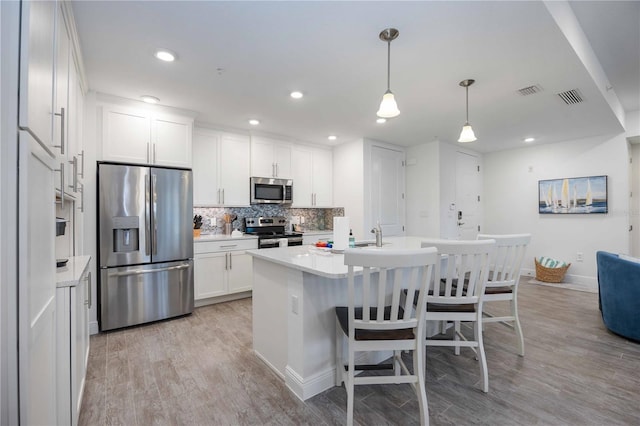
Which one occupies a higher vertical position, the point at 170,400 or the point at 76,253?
the point at 76,253

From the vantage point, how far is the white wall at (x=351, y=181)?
4.77 metres

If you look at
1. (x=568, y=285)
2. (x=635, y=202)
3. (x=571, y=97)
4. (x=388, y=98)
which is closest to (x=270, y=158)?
(x=388, y=98)

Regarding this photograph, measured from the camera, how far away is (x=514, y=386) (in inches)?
77.4

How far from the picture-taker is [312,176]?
16.7ft

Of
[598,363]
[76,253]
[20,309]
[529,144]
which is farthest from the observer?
[529,144]

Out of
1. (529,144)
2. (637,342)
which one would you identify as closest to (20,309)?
(637,342)

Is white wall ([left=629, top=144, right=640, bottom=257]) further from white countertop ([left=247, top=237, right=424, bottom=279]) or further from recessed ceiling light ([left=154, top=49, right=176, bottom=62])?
recessed ceiling light ([left=154, top=49, right=176, bottom=62])

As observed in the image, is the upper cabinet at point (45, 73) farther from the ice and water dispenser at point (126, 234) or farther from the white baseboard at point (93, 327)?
the white baseboard at point (93, 327)

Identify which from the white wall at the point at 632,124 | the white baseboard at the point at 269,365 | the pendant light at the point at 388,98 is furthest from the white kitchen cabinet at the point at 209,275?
the white wall at the point at 632,124

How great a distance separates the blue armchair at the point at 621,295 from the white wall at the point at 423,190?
7.39 feet

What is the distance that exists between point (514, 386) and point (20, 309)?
267 cm

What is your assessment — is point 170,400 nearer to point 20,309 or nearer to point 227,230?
point 20,309

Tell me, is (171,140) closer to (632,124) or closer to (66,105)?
(66,105)

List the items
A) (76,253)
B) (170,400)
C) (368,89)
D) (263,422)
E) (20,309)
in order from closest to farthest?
(20,309) → (263,422) → (170,400) → (76,253) → (368,89)
